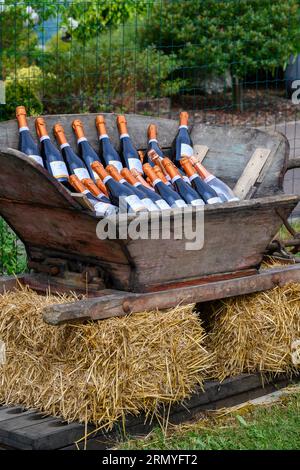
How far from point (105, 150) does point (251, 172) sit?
0.77 m

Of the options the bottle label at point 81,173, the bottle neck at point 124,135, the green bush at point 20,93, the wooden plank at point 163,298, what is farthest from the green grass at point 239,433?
the green bush at point 20,93

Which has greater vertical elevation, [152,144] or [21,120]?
[21,120]

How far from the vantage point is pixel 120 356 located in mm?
4383

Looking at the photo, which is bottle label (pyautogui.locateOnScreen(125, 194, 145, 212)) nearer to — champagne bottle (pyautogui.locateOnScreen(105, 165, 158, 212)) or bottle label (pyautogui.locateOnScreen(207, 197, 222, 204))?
champagne bottle (pyautogui.locateOnScreen(105, 165, 158, 212))

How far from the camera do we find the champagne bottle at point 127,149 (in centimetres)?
541

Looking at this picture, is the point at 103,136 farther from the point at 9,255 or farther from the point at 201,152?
the point at 9,255

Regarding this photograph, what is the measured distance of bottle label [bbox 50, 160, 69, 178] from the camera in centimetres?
510

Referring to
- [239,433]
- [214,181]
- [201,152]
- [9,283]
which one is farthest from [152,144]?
[239,433]

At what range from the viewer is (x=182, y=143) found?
18.4ft

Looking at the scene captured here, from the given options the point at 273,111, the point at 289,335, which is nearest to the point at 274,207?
the point at 289,335

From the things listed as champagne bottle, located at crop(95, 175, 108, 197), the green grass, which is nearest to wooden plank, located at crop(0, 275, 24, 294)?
champagne bottle, located at crop(95, 175, 108, 197)

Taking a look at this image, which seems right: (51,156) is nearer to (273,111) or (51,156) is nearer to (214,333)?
(214,333)

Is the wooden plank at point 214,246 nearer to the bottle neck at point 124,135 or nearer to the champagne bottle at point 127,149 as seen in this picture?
the champagne bottle at point 127,149

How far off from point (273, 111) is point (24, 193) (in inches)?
328
